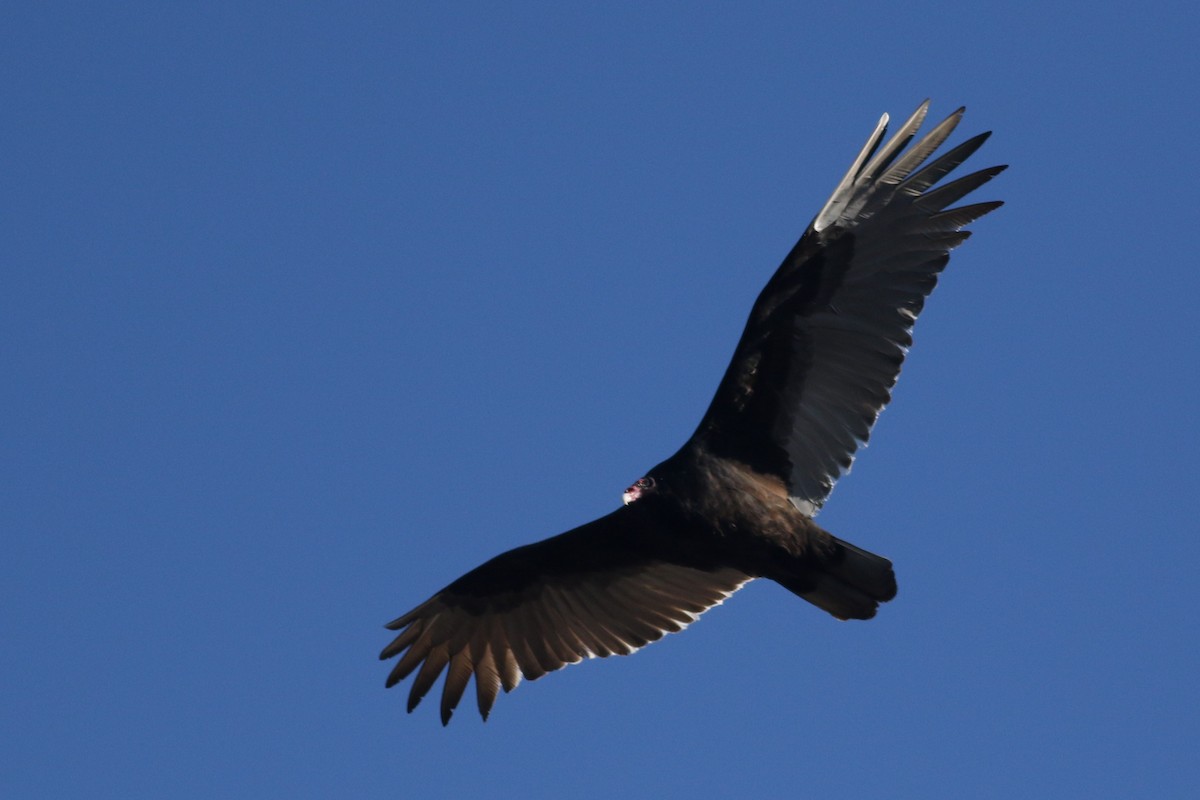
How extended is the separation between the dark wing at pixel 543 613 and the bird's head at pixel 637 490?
34.2 inches

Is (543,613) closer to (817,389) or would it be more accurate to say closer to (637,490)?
(637,490)

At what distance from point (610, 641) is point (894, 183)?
282 centimetres

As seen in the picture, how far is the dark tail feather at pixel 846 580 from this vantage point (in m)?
6.95

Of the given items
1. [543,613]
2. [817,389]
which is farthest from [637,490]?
[543,613]

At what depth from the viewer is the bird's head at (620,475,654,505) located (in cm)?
714

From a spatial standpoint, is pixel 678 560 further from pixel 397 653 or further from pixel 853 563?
pixel 397 653

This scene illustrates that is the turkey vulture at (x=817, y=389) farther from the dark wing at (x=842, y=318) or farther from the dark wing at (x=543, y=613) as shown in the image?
the dark wing at (x=543, y=613)

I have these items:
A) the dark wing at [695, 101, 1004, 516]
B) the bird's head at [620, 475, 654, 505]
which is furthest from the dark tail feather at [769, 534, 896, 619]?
the bird's head at [620, 475, 654, 505]

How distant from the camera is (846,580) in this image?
276 inches

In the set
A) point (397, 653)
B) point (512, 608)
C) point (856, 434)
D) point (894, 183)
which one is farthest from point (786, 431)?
point (397, 653)

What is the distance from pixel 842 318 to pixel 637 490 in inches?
48.6

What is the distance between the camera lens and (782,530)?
23.1 ft

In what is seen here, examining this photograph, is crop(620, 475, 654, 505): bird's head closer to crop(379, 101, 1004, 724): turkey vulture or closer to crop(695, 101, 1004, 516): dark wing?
crop(379, 101, 1004, 724): turkey vulture

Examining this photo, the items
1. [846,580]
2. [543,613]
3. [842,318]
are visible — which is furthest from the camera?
[543,613]
